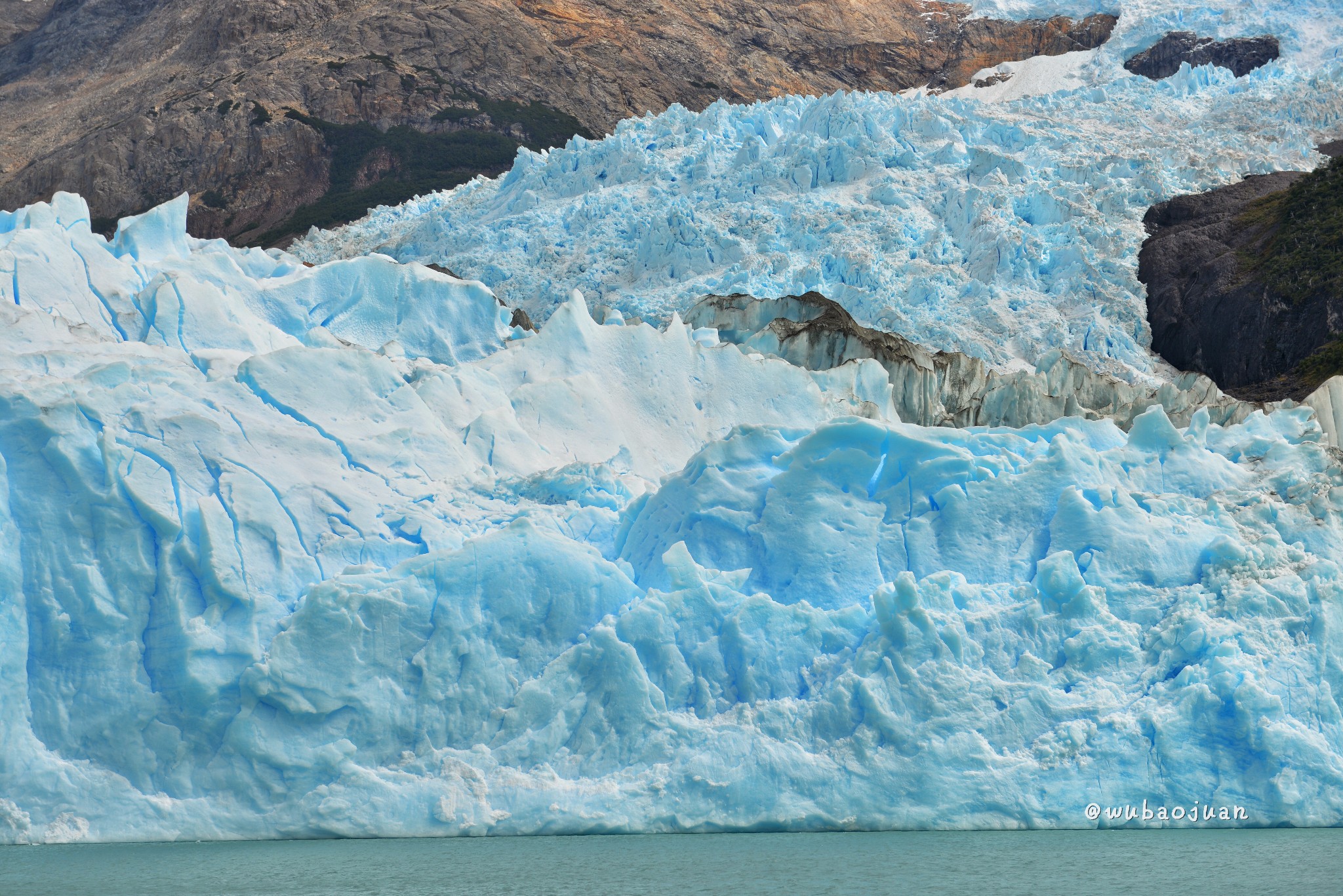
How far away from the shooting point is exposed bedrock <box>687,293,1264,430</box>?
15266mm

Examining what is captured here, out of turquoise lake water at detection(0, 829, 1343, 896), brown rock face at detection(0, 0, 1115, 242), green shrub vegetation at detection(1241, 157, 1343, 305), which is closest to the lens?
turquoise lake water at detection(0, 829, 1343, 896)

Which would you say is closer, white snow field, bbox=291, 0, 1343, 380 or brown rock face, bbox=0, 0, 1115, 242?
white snow field, bbox=291, 0, 1343, 380

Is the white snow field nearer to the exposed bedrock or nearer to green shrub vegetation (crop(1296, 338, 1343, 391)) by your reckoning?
green shrub vegetation (crop(1296, 338, 1343, 391))

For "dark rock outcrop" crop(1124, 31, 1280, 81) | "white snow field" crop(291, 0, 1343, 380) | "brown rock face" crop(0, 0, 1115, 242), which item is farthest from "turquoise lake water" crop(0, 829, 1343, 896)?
"brown rock face" crop(0, 0, 1115, 242)

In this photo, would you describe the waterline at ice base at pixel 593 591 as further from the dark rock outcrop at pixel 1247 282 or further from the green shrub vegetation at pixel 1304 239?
the green shrub vegetation at pixel 1304 239

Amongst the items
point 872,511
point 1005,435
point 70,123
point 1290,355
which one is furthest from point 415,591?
point 70,123

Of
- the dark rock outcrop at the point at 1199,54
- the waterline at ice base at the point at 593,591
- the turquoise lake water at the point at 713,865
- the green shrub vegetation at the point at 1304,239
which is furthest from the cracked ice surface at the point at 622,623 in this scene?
the dark rock outcrop at the point at 1199,54

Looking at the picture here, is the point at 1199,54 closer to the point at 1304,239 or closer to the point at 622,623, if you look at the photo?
the point at 1304,239

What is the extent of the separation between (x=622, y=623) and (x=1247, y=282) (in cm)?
1827

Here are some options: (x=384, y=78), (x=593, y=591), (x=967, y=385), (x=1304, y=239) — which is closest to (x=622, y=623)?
(x=593, y=591)

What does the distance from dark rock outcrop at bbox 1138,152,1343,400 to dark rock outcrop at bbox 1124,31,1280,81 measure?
13.1 metres

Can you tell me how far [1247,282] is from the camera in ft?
79.7

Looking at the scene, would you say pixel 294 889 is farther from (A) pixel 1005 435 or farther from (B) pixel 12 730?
(A) pixel 1005 435

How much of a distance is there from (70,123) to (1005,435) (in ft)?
153
